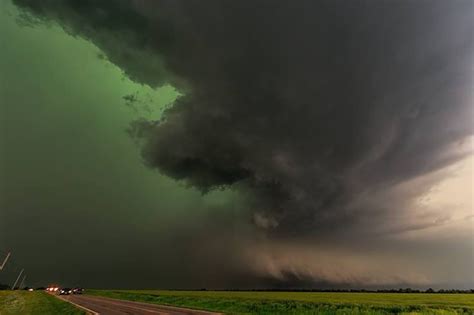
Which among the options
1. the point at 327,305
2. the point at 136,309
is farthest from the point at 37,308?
the point at 327,305

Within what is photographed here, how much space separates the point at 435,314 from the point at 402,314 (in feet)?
11.0

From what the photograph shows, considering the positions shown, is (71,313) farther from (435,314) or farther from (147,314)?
(435,314)

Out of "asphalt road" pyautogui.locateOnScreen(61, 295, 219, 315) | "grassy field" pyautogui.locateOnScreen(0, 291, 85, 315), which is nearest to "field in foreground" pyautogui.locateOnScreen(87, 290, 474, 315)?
"asphalt road" pyautogui.locateOnScreen(61, 295, 219, 315)

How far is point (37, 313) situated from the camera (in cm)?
4019

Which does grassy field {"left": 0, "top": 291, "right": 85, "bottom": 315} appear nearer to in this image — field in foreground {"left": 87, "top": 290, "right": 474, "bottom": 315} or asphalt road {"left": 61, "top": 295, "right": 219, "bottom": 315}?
asphalt road {"left": 61, "top": 295, "right": 219, "bottom": 315}

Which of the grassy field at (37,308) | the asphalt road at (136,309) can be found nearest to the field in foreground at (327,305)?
the asphalt road at (136,309)

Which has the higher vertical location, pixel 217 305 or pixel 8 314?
pixel 217 305

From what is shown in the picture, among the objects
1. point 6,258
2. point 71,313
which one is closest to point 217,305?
point 71,313

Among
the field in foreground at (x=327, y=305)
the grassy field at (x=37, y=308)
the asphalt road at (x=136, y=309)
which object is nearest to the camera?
the asphalt road at (x=136, y=309)

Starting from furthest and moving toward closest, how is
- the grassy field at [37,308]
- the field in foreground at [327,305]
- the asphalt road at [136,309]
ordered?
1. the field in foreground at [327,305]
2. the grassy field at [37,308]
3. the asphalt road at [136,309]

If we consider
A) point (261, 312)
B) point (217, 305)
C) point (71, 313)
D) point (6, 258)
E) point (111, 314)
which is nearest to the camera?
point (111, 314)

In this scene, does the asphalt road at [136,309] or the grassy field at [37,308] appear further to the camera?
the grassy field at [37,308]

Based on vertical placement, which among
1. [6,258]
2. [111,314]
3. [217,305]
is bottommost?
[111,314]

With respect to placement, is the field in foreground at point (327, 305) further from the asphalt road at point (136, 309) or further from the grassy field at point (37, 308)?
the grassy field at point (37, 308)
